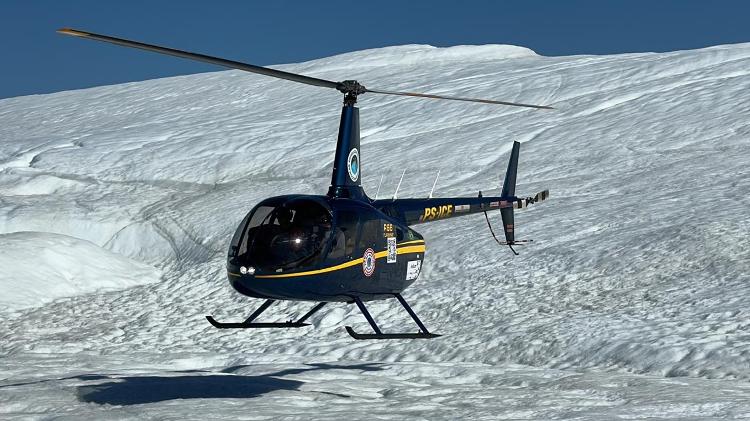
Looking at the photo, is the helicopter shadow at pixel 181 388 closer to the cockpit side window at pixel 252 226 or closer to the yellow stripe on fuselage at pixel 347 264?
the yellow stripe on fuselage at pixel 347 264

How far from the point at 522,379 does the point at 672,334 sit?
2.21 m

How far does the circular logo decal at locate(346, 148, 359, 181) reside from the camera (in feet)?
35.9

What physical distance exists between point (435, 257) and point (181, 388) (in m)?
7.30

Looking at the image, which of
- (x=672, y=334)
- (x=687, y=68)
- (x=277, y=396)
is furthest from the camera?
(x=687, y=68)

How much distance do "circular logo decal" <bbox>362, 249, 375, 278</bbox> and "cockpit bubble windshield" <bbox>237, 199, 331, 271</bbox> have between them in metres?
0.72

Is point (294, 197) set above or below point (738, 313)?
above

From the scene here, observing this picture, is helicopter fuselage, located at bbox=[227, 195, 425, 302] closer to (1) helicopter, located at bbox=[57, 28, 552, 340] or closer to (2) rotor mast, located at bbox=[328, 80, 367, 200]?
(1) helicopter, located at bbox=[57, 28, 552, 340]

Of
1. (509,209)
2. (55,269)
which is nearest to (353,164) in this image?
(509,209)

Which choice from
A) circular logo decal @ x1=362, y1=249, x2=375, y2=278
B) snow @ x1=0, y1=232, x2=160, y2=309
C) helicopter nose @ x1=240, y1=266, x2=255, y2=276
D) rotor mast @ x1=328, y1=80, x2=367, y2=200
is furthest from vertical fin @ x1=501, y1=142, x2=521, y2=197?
snow @ x1=0, y1=232, x2=160, y2=309

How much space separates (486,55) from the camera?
4144cm

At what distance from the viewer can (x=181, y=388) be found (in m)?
11.9

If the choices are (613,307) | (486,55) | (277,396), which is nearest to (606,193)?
(613,307)

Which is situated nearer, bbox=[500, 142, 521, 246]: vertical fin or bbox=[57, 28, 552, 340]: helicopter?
bbox=[57, 28, 552, 340]: helicopter

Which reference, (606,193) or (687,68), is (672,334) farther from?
(687,68)
